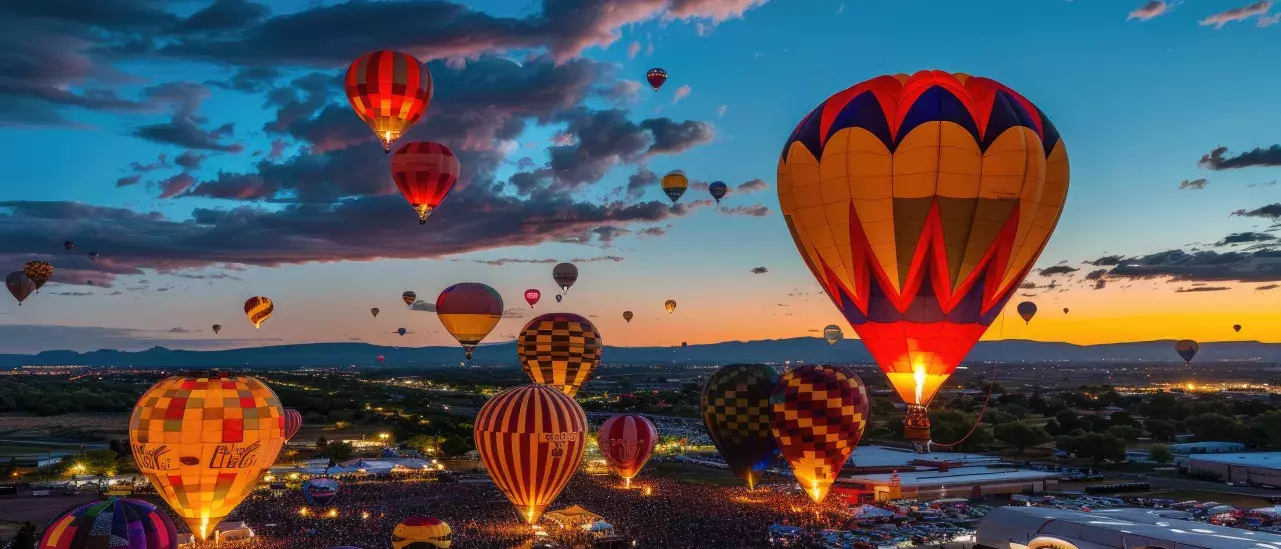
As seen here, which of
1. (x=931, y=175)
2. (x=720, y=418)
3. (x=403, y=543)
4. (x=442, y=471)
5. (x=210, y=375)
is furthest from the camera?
(x=442, y=471)

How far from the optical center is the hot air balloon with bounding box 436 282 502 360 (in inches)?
1531

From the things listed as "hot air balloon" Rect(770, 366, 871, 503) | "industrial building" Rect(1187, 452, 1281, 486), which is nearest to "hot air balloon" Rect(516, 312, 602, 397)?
"hot air balloon" Rect(770, 366, 871, 503)

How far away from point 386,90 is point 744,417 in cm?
1716

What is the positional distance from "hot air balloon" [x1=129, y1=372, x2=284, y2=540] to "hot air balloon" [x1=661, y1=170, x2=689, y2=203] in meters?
22.2

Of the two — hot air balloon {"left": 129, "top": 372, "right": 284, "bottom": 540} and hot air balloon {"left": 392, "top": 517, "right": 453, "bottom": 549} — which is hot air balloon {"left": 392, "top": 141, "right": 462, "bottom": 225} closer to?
hot air balloon {"left": 129, "top": 372, "right": 284, "bottom": 540}

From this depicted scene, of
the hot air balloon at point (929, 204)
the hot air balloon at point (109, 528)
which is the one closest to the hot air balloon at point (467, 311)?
the hot air balloon at point (109, 528)

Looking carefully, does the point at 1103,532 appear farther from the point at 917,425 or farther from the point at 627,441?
the point at 627,441

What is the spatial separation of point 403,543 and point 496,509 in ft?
34.6

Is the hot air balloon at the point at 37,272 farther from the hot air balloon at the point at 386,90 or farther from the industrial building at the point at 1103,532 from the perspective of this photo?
the industrial building at the point at 1103,532

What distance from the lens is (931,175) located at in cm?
1681

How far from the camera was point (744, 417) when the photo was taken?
33.2 m

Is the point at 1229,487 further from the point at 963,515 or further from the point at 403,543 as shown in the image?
the point at 403,543

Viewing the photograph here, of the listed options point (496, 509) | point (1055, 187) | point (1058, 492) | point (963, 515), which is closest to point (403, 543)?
point (496, 509)

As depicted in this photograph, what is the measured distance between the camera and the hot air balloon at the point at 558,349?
37.6 metres
